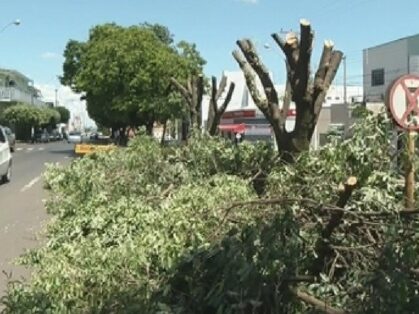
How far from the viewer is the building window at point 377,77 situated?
66231 millimetres

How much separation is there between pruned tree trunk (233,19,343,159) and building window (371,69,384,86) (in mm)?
57804

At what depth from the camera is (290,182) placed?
7000mm

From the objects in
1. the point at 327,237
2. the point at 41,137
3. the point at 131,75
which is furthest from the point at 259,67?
the point at 41,137

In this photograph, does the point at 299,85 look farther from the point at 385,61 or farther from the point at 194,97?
the point at 385,61

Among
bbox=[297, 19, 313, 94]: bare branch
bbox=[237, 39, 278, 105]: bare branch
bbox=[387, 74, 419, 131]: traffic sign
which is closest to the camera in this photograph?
bbox=[387, 74, 419, 131]: traffic sign

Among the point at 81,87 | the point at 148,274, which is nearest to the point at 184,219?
the point at 148,274

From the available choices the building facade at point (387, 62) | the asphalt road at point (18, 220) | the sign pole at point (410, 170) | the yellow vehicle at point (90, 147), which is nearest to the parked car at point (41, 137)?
the building facade at point (387, 62)

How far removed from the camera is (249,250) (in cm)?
436

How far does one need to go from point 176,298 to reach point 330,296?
1.01 meters

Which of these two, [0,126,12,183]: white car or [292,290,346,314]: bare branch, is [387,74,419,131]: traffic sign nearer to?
[292,290,346,314]: bare branch

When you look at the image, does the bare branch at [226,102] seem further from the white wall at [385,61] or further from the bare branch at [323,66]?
the white wall at [385,61]

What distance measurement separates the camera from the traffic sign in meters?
6.34

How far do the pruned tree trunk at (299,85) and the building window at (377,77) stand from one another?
57.8m

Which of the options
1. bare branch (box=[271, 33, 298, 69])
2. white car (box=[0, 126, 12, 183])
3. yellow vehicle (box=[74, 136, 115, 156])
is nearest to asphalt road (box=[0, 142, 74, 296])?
white car (box=[0, 126, 12, 183])
